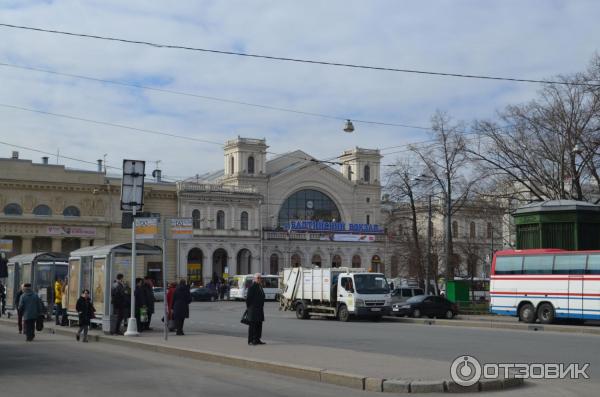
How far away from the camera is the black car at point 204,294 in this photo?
70.3 metres

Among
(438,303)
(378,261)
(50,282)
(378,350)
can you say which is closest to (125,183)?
(378,350)

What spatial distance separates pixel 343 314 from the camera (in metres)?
37.3

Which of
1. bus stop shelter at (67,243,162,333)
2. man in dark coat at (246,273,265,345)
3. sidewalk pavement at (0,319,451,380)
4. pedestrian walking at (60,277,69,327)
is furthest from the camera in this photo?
pedestrian walking at (60,277,69,327)

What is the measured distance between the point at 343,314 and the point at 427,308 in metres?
5.24

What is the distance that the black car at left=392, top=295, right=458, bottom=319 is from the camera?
4019 cm

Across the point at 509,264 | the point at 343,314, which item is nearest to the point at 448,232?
the point at 509,264

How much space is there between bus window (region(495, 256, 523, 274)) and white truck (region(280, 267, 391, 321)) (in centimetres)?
523

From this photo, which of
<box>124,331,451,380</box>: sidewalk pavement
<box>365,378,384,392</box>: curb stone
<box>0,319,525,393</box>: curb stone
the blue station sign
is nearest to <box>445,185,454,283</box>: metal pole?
<box>124,331,451,380</box>: sidewalk pavement

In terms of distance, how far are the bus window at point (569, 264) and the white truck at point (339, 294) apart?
26.6ft

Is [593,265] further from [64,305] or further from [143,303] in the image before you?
[64,305]

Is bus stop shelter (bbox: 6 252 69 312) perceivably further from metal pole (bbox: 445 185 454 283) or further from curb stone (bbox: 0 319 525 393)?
metal pole (bbox: 445 185 454 283)

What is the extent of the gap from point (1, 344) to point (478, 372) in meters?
14.3

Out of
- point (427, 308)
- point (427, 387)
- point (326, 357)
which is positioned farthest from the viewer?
point (427, 308)

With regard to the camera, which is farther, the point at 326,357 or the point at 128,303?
the point at 128,303
